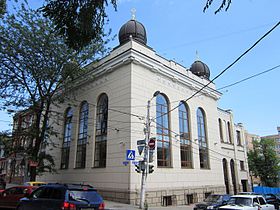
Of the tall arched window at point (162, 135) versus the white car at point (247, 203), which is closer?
the white car at point (247, 203)

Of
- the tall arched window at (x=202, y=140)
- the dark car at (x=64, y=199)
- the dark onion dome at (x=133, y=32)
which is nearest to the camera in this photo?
the dark car at (x=64, y=199)

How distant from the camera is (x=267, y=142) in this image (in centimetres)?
4638

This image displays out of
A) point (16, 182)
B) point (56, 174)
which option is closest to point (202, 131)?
point (56, 174)

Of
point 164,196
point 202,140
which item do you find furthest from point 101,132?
point 202,140

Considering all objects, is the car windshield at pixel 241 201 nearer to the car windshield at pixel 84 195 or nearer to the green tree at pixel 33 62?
the car windshield at pixel 84 195

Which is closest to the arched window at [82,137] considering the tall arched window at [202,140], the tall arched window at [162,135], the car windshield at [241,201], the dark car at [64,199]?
the tall arched window at [162,135]

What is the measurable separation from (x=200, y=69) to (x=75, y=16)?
100 ft

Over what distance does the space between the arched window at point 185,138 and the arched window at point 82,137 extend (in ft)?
33.3

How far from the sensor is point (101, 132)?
2211 centimetres

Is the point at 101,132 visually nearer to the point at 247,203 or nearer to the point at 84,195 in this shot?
the point at 247,203

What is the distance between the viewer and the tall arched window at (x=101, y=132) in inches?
829

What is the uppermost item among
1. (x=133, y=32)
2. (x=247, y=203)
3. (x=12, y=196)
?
(x=133, y=32)

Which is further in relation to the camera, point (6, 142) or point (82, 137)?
point (82, 137)

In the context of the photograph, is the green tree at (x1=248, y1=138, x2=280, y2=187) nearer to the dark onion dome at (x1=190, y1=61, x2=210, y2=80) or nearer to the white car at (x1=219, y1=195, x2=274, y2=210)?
the dark onion dome at (x1=190, y1=61, x2=210, y2=80)
